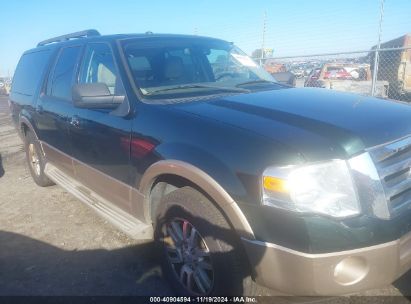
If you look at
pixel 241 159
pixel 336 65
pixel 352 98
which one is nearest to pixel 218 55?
pixel 352 98

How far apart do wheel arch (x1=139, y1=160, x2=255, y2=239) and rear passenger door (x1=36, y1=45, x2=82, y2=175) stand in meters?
1.51

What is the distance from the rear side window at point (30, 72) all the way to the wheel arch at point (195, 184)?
2.93 meters

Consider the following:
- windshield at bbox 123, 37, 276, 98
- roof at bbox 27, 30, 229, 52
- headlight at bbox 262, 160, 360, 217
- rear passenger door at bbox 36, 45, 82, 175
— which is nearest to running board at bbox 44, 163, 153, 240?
rear passenger door at bbox 36, 45, 82, 175

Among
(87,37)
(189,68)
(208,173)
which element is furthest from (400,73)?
(208,173)

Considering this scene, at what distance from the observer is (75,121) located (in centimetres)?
361

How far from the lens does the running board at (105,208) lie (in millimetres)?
2889

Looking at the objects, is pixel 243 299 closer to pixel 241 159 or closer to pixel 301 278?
pixel 301 278

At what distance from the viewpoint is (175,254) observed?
9.15 ft

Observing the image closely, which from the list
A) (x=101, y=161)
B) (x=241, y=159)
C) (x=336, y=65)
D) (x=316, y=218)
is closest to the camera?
(x=316, y=218)

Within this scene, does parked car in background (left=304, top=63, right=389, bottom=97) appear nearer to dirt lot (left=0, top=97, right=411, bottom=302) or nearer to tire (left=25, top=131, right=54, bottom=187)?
tire (left=25, top=131, right=54, bottom=187)

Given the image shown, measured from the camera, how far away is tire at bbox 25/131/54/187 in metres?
5.09

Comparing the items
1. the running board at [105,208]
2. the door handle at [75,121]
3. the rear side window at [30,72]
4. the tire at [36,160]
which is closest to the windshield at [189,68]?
the door handle at [75,121]

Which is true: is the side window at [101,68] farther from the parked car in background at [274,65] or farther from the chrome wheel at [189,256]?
the parked car in background at [274,65]

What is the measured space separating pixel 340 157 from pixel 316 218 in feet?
1.16
